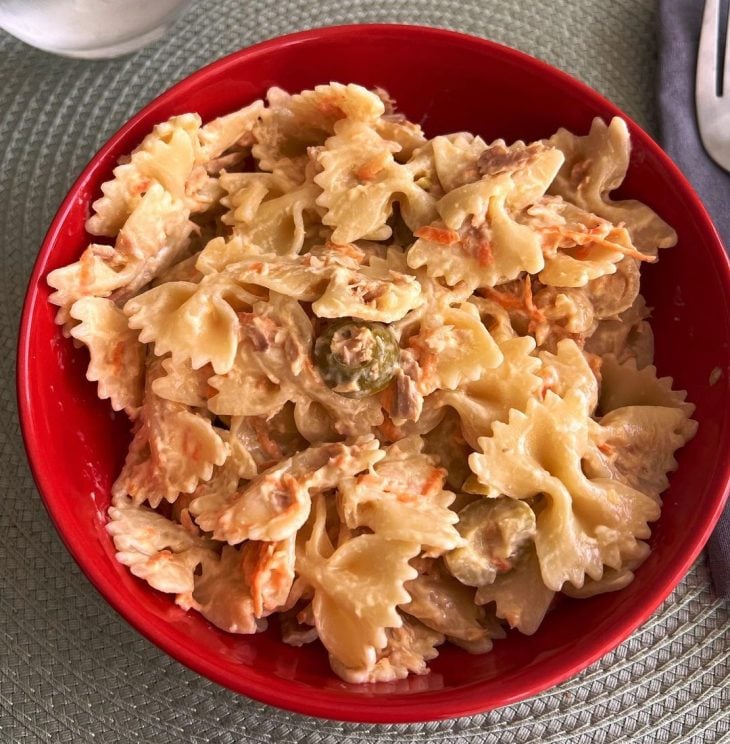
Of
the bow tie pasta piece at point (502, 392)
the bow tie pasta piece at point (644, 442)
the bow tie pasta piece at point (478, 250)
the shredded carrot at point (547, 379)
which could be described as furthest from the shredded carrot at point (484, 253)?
the bow tie pasta piece at point (644, 442)

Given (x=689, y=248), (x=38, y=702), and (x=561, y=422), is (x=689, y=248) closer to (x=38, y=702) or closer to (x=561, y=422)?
(x=561, y=422)

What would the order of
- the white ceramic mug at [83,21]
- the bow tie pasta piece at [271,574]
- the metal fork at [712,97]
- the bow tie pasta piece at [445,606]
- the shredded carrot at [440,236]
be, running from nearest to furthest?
1. the bow tie pasta piece at [271,574]
2. the bow tie pasta piece at [445,606]
3. the shredded carrot at [440,236]
4. the white ceramic mug at [83,21]
5. the metal fork at [712,97]

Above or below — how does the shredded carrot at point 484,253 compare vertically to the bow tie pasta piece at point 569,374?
above

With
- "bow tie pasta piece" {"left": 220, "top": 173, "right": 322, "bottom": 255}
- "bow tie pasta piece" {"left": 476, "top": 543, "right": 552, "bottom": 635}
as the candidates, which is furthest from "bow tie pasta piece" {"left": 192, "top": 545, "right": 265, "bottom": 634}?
"bow tie pasta piece" {"left": 220, "top": 173, "right": 322, "bottom": 255}

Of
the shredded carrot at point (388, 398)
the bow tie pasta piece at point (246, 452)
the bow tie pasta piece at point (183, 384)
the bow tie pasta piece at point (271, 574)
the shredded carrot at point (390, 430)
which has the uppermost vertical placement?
the shredded carrot at point (388, 398)

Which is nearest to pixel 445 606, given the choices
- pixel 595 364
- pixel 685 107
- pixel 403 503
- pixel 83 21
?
pixel 403 503

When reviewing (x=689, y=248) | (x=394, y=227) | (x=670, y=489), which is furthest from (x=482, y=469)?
(x=689, y=248)

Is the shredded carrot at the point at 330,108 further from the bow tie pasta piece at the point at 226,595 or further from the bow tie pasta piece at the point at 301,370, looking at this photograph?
the bow tie pasta piece at the point at 226,595

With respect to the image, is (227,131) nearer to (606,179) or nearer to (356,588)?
(606,179)
